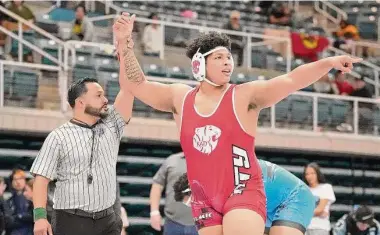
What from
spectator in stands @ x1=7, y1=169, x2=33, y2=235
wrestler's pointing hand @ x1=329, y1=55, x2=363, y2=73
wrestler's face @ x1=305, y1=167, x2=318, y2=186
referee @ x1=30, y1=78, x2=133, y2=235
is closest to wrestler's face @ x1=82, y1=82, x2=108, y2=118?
referee @ x1=30, y1=78, x2=133, y2=235

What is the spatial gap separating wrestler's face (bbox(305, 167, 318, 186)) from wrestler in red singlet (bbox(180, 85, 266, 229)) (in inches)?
177

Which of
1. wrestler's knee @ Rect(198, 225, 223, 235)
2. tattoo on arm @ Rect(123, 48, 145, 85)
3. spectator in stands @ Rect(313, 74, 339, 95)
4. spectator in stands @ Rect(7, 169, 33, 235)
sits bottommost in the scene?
spectator in stands @ Rect(7, 169, 33, 235)

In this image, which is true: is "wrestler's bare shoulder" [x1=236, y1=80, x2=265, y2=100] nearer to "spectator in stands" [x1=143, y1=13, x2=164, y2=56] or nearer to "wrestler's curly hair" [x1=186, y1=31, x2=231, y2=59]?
"wrestler's curly hair" [x1=186, y1=31, x2=231, y2=59]

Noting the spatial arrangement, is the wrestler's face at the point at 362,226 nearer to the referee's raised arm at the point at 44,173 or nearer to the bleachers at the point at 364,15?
the referee's raised arm at the point at 44,173

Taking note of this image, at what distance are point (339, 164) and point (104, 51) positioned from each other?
14.5ft

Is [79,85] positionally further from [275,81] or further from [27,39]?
[27,39]

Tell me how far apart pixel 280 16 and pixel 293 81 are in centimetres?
1299

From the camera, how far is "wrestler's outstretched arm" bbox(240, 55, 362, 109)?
5.41 metres

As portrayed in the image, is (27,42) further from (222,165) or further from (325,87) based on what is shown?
(222,165)

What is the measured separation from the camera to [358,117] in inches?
575

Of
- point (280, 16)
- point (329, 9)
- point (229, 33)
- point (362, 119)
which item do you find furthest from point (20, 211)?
point (329, 9)

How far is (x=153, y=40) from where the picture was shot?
47.9ft

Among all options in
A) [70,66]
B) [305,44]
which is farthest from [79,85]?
[305,44]

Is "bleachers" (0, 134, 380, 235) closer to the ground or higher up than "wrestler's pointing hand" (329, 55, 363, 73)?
closer to the ground
